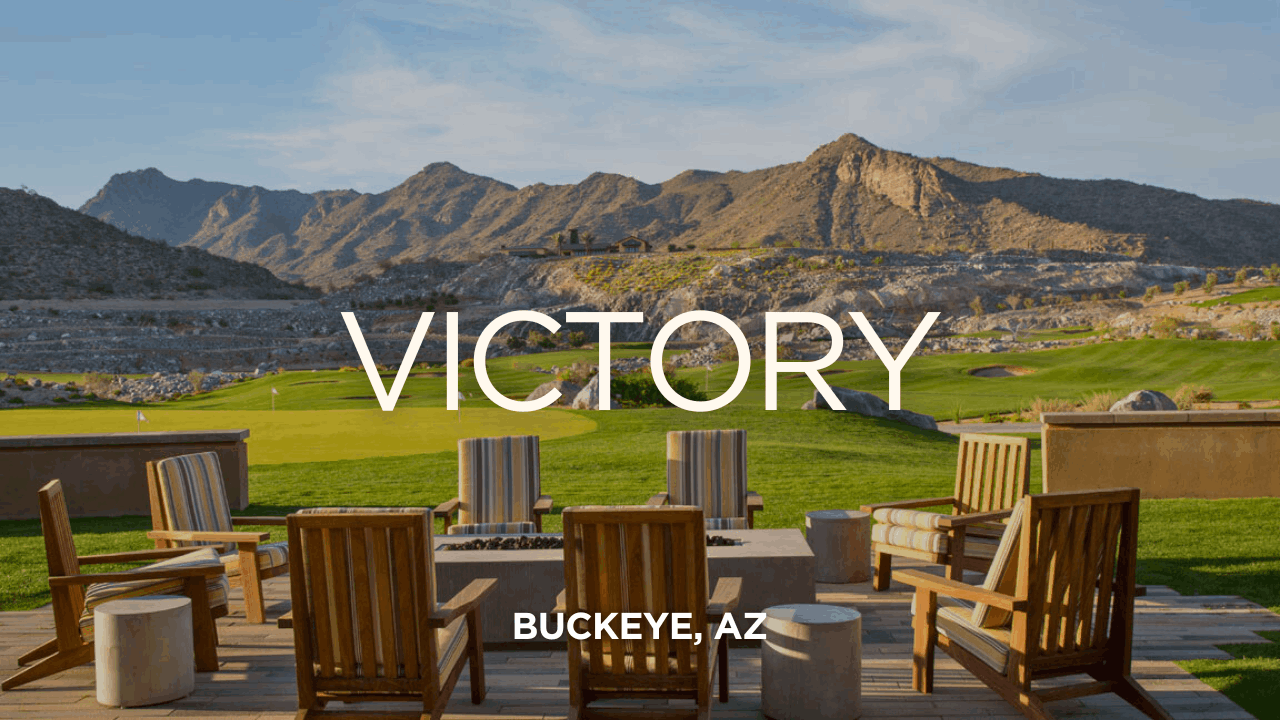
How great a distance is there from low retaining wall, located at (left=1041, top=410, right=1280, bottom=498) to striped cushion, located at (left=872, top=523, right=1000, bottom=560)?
3.52m

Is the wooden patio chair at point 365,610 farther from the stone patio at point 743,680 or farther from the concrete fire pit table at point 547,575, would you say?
the concrete fire pit table at point 547,575

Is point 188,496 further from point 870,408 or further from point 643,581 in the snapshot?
point 870,408

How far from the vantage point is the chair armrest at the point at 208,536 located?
5125 millimetres

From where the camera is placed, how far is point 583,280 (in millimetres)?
68688

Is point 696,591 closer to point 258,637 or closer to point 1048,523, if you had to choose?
point 1048,523

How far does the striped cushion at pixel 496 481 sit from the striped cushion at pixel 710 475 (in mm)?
1002

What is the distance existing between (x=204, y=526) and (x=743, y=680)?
133 inches

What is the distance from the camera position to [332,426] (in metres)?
15.7

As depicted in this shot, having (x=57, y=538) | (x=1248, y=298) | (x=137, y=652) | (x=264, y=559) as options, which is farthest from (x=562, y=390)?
(x=1248, y=298)

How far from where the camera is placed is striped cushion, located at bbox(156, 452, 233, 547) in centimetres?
535

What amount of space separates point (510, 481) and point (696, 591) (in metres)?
3.45

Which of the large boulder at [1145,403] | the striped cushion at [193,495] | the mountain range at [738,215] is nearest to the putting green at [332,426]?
the striped cushion at [193,495]

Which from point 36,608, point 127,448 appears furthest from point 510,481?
point 127,448

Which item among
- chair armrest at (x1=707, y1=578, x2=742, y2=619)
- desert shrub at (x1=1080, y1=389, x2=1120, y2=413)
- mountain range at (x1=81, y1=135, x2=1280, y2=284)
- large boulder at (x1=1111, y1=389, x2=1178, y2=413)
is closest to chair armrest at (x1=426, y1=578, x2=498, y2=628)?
chair armrest at (x1=707, y1=578, x2=742, y2=619)
